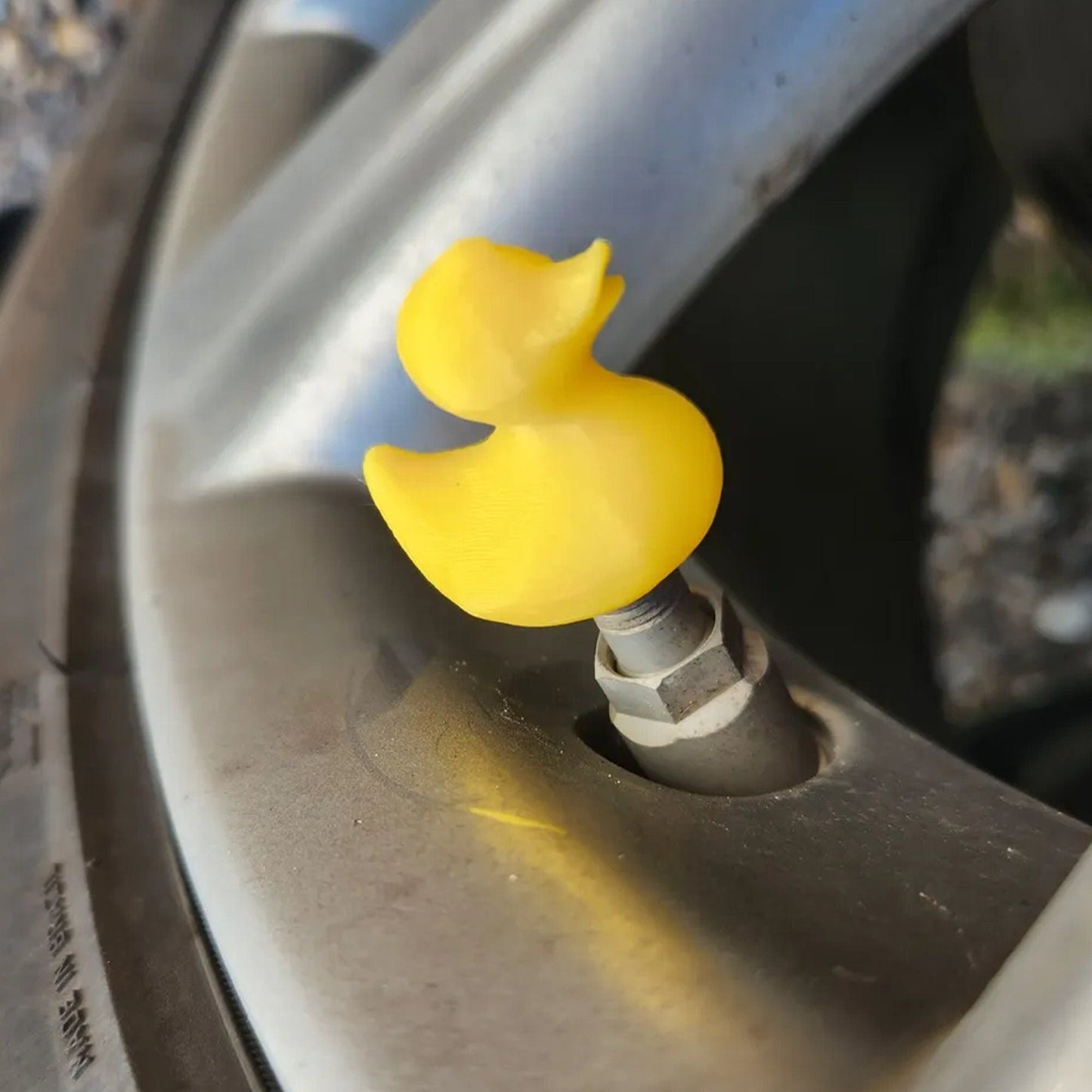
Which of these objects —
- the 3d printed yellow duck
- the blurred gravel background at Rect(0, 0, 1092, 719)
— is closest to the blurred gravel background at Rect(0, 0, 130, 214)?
the blurred gravel background at Rect(0, 0, 1092, 719)

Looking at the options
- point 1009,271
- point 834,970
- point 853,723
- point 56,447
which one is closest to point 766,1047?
point 834,970

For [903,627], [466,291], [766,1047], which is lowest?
[903,627]

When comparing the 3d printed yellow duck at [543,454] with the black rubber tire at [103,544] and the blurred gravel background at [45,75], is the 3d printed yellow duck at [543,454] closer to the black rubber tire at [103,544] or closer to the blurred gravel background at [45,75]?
the black rubber tire at [103,544]

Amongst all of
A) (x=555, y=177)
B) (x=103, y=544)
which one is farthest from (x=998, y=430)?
(x=103, y=544)

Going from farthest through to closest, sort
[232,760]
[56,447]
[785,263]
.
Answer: [785,263]
[56,447]
[232,760]

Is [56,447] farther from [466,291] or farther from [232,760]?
[466,291]

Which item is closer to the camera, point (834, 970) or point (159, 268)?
point (834, 970)

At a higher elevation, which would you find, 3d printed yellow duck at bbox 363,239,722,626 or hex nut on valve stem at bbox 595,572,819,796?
3d printed yellow duck at bbox 363,239,722,626

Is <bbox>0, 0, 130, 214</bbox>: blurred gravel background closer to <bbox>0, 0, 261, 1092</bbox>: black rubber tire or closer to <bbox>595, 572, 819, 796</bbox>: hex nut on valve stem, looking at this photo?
<bbox>0, 0, 261, 1092</bbox>: black rubber tire
